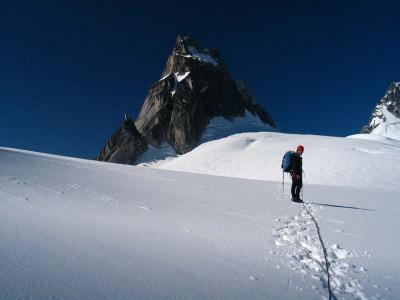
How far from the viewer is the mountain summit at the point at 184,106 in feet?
303

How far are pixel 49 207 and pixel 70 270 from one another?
338 centimetres

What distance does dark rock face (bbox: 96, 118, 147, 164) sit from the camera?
297 ft

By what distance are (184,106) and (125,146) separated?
2232 centimetres

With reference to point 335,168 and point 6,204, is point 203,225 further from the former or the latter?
point 335,168

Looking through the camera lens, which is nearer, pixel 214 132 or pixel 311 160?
pixel 311 160

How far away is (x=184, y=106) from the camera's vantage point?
321 ft

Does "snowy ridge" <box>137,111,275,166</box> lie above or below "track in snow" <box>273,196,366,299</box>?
above

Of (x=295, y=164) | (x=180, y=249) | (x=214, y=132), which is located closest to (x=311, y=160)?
(x=295, y=164)

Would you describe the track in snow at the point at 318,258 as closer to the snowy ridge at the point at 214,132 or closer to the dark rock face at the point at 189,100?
the snowy ridge at the point at 214,132

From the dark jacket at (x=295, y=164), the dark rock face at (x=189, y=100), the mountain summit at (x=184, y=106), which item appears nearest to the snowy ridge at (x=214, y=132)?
the mountain summit at (x=184, y=106)

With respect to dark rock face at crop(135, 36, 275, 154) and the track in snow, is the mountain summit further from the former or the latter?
the track in snow

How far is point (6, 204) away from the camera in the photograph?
18.6 ft

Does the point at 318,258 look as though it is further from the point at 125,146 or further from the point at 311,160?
the point at 125,146

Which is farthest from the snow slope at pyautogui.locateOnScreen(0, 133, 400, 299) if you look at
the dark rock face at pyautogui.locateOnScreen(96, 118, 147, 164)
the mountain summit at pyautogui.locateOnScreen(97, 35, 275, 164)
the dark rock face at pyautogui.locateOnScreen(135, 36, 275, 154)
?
the dark rock face at pyautogui.locateOnScreen(96, 118, 147, 164)
